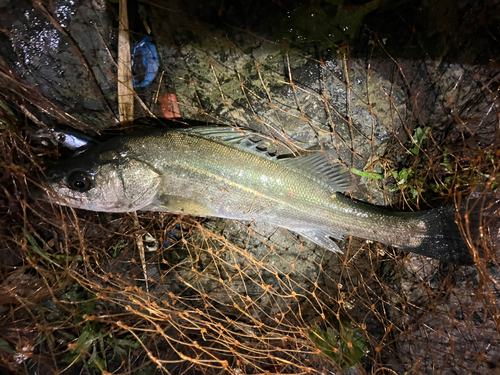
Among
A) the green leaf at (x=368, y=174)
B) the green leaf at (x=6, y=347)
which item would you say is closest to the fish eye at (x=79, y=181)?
the green leaf at (x=6, y=347)

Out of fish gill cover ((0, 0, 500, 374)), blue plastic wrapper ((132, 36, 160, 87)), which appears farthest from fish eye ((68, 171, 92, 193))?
blue plastic wrapper ((132, 36, 160, 87))

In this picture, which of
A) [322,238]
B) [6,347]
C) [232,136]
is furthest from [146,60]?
[6,347]

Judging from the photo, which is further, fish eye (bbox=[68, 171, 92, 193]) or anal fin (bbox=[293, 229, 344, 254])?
anal fin (bbox=[293, 229, 344, 254])

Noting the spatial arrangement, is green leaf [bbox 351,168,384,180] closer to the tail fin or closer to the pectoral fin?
the tail fin

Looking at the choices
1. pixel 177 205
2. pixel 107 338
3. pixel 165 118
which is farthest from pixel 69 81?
pixel 107 338

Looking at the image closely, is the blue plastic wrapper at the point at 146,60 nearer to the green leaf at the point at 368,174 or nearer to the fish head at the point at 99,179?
the fish head at the point at 99,179

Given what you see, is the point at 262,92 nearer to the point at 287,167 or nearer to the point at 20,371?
the point at 287,167
